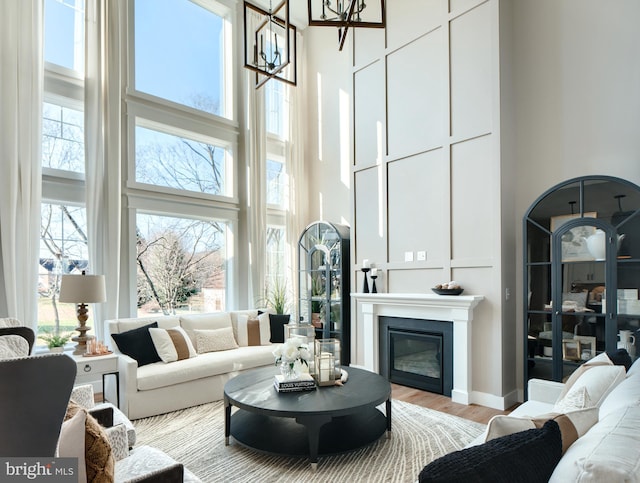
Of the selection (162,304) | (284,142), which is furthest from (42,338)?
(284,142)

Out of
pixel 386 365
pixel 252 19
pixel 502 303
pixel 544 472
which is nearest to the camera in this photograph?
pixel 544 472

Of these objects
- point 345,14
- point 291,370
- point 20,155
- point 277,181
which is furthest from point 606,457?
point 277,181

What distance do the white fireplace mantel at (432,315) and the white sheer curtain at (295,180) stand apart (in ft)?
5.62

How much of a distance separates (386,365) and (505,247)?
1.99 meters

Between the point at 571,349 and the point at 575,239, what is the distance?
97cm

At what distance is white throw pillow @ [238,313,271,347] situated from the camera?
484 cm

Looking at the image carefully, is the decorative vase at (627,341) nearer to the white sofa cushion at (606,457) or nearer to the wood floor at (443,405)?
the wood floor at (443,405)

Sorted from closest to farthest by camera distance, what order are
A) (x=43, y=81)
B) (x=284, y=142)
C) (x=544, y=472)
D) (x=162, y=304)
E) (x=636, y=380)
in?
(x=544, y=472) < (x=636, y=380) < (x=43, y=81) < (x=162, y=304) < (x=284, y=142)

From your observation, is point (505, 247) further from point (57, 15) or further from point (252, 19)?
point (57, 15)

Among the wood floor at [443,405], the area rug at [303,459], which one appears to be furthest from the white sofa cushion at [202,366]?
the wood floor at [443,405]

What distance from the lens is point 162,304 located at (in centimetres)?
523

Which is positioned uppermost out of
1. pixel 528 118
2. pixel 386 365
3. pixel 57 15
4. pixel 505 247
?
pixel 57 15

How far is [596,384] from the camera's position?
1774 mm

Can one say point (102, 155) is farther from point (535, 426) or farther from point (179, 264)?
point (535, 426)
